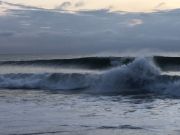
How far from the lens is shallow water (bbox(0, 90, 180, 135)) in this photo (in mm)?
9016

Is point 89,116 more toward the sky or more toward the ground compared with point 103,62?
more toward the ground

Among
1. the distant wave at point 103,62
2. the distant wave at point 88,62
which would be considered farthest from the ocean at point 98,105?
the distant wave at point 88,62

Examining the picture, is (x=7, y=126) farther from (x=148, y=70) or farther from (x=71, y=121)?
(x=148, y=70)

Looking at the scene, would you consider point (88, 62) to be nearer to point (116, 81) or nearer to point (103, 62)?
point (103, 62)

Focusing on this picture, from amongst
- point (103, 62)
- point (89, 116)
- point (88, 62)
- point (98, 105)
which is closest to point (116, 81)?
point (98, 105)

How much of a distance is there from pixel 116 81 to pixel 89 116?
28.2 ft

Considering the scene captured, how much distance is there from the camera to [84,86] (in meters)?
19.8

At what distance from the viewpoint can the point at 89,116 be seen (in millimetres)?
10672

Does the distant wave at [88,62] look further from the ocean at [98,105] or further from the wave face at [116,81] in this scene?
the wave face at [116,81]

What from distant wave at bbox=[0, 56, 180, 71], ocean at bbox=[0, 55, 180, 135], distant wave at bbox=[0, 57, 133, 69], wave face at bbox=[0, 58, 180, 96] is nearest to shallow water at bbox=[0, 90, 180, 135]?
ocean at bbox=[0, 55, 180, 135]

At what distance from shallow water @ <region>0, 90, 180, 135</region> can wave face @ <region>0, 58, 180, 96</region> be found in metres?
3.54

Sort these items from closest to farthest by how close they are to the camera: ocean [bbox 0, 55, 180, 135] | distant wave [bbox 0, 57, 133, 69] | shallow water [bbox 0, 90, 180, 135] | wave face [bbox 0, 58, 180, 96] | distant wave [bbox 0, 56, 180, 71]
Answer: shallow water [bbox 0, 90, 180, 135] → ocean [bbox 0, 55, 180, 135] → wave face [bbox 0, 58, 180, 96] → distant wave [bbox 0, 56, 180, 71] → distant wave [bbox 0, 57, 133, 69]

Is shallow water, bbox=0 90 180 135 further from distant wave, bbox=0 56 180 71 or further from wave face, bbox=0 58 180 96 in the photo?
distant wave, bbox=0 56 180 71

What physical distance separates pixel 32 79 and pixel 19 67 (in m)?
8.31
